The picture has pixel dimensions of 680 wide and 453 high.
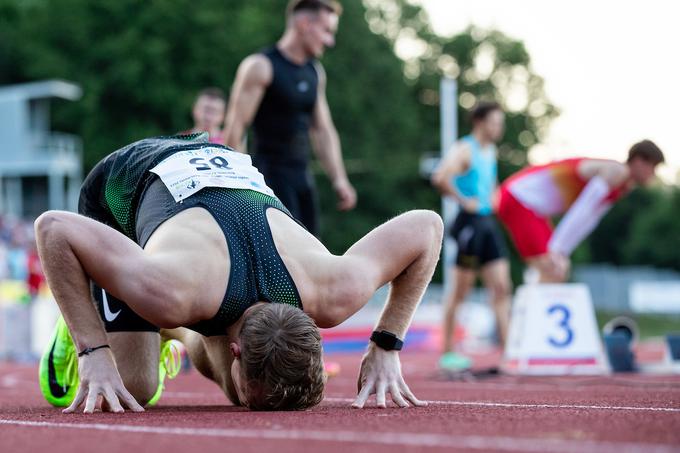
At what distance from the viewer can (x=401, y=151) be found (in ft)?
148

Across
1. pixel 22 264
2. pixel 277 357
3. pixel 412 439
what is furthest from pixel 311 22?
pixel 22 264

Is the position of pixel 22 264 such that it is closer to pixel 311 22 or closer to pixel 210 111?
pixel 210 111

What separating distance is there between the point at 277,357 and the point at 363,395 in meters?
0.60

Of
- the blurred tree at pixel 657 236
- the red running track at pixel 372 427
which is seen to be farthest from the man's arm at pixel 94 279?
the blurred tree at pixel 657 236

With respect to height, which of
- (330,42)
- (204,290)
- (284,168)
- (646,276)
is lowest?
(646,276)

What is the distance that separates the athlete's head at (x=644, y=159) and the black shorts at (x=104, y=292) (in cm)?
519

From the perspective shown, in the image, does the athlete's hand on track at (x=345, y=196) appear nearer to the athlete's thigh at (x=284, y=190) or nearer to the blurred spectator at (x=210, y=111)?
the athlete's thigh at (x=284, y=190)

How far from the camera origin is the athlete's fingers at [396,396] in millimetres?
4594

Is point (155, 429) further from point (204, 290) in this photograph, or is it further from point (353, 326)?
point (353, 326)

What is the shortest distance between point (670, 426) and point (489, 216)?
739cm

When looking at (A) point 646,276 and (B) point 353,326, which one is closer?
(B) point 353,326

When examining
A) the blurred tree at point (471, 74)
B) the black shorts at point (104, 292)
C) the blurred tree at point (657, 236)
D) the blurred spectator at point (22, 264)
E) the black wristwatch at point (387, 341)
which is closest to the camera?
the black wristwatch at point (387, 341)

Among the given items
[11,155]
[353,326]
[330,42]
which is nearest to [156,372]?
[330,42]

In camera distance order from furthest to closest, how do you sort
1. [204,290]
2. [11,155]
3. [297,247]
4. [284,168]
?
1. [11,155]
2. [284,168]
3. [297,247]
4. [204,290]
